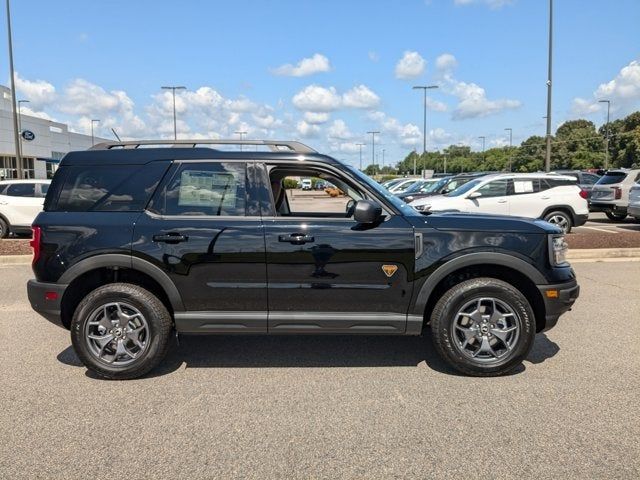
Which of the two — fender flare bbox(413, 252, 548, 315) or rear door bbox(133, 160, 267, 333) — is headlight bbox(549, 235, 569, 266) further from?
rear door bbox(133, 160, 267, 333)

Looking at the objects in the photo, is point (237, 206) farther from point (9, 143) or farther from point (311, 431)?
point (9, 143)

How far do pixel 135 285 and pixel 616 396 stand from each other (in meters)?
3.77

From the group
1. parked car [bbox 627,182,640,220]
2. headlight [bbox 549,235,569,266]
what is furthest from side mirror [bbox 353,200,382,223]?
parked car [bbox 627,182,640,220]

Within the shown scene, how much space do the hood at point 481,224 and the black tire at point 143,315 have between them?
7.11 feet

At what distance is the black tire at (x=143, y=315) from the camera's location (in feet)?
13.9

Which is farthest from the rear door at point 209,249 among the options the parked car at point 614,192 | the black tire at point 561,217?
the parked car at point 614,192

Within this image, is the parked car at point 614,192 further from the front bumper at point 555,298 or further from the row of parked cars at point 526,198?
the front bumper at point 555,298

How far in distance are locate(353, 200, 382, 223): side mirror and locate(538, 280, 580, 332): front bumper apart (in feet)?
4.79

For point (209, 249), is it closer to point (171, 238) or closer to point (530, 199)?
point (171, 238)

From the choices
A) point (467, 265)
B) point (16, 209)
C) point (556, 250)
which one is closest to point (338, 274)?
point (467, 265)

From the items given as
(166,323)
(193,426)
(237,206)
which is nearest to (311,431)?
(193,426)

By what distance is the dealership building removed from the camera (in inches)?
2137

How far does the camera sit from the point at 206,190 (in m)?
4.36

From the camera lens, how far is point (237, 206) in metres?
4.32
